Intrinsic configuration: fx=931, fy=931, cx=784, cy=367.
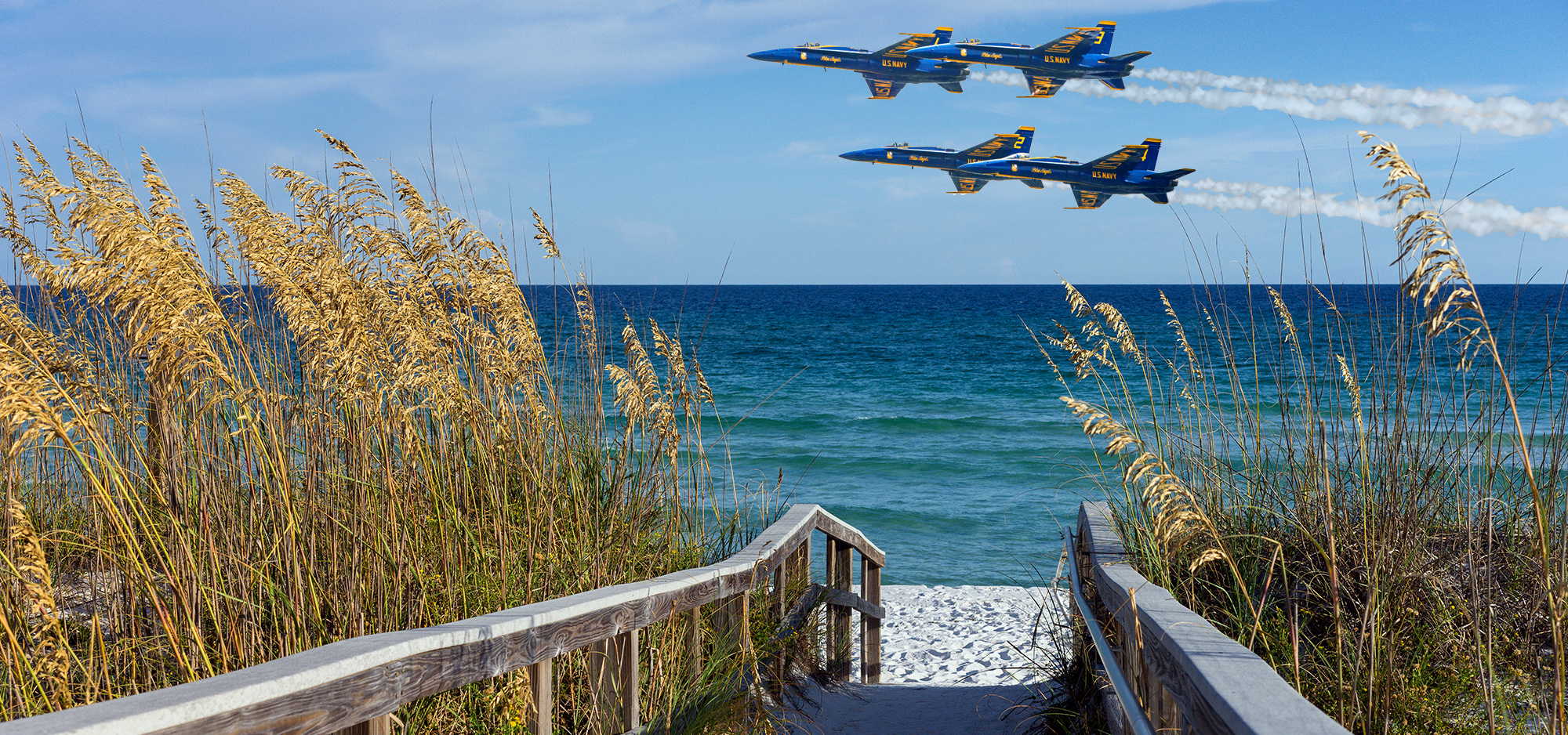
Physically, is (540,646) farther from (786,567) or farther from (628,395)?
→ (786,567)

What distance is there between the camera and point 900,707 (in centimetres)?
454

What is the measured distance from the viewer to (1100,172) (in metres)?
31.4

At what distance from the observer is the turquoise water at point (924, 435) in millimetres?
8836

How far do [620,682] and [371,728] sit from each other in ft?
3.37

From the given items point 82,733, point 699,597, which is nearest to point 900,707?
point 699,597

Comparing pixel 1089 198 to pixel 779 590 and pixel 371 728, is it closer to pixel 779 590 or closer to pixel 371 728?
pixel 779 590

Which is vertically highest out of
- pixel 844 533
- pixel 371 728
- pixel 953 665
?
pixel 371 728

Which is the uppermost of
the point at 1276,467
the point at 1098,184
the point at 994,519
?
the point at 1098,184

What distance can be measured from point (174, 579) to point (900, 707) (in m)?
3.50

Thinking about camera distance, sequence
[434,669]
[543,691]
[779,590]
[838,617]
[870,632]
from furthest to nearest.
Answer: [870,632] → [838,617] → [779,590] → [543,691] → [434,669]

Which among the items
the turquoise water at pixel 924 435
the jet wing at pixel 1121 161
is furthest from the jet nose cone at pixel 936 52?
the turquoise water at pixel 924 435

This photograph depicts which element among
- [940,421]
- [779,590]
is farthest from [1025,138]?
[779,590]

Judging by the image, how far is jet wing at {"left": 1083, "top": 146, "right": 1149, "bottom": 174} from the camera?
30.7m

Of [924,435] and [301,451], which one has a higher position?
[301,451]
